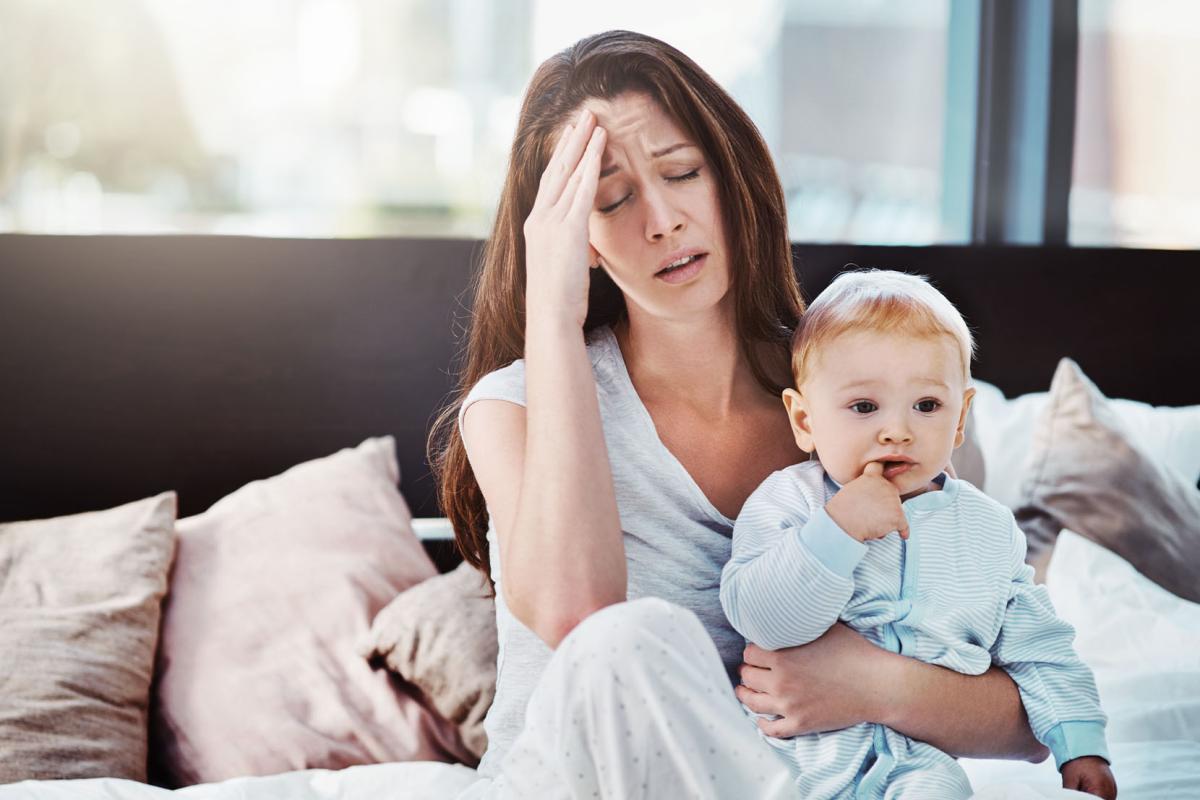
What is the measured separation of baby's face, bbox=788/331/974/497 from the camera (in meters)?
1.22

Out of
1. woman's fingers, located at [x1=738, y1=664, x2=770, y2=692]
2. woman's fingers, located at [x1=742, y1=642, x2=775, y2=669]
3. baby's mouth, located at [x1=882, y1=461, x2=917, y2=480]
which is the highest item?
baby's mouth, located at [x1=882, y1=461, x2=917, y2=480]

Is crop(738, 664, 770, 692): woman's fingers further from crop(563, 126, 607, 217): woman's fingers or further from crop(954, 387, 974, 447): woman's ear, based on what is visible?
crop(563, 126, 607, 217): woman's fingers

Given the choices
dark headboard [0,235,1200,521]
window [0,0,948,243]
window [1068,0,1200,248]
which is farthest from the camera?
window [1068,0,1200,248]

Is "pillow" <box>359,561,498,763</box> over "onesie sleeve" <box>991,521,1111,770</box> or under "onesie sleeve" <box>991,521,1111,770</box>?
under

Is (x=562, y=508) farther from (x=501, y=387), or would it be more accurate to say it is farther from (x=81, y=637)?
(x=81, y=637)

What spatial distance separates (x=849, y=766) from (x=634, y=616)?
36 cm

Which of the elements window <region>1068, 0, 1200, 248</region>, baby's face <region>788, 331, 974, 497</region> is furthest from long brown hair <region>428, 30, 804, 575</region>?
window <region>1068, 0, 1200, 248</region>

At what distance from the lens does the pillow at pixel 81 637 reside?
1758 mm

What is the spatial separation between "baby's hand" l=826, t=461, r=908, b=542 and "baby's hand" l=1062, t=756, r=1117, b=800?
1.03ft

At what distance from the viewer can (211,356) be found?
8.14 ft

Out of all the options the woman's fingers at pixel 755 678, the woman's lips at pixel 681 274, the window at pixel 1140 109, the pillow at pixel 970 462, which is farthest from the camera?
the window at pixel 1140 109

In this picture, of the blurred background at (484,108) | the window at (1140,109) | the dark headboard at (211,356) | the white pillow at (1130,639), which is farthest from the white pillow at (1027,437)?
the window at (1140,109)

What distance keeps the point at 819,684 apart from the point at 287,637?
109 centimetres

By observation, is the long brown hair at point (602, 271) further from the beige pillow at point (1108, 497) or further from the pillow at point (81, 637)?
the beige pillow at point (1108, 497)
